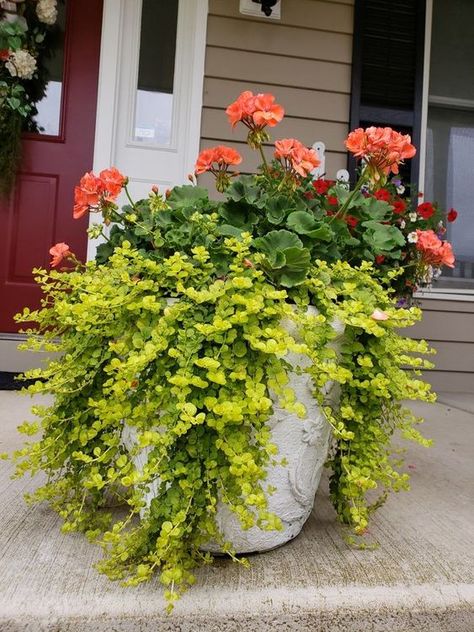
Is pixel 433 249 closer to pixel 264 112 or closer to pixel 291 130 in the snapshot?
pixel 264 112

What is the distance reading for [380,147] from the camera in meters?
1.11

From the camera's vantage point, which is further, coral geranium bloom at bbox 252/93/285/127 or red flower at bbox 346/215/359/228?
red flower at bbox 346/215/359/228

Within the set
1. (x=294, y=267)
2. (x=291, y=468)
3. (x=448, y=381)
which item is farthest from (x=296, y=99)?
(x=291, y=468)

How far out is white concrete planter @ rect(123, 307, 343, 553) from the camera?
1.02 meters

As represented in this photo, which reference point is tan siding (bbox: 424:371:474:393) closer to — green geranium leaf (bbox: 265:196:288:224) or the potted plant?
the potted plant

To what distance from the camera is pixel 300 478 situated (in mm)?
1084

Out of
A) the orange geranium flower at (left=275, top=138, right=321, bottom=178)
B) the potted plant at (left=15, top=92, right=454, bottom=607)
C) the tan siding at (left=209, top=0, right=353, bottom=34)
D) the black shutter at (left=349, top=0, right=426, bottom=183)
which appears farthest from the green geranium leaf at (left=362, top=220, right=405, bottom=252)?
the tan siding at (left=209, top=0, right=353, bottom=34)

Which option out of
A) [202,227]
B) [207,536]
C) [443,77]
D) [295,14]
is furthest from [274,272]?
[443,77]

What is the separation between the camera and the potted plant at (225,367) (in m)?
0.90

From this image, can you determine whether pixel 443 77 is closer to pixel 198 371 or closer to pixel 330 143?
pixel 330 143

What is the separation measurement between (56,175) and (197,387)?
2.26 metres

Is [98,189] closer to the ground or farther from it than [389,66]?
closer to the ground

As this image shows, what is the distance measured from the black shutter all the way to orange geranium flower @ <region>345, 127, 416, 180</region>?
196 centimetres

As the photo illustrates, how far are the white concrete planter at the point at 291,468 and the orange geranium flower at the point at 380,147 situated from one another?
0.34 meters
